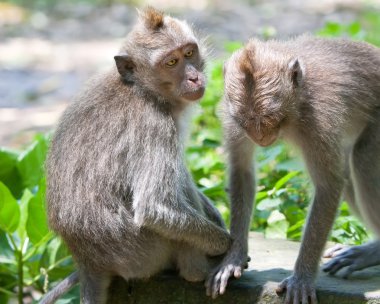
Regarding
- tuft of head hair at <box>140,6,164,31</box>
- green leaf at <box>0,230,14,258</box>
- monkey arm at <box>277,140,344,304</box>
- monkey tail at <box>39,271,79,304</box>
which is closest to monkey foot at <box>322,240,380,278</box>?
monkey arm at <box>277,140,344,304</box>

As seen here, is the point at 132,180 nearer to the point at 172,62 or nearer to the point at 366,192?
the point at 172,62

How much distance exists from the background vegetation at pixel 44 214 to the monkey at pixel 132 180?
3.73 ft

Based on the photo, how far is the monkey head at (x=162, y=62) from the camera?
6414 mm

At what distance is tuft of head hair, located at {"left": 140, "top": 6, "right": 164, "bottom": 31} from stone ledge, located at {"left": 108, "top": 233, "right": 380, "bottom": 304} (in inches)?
74.6

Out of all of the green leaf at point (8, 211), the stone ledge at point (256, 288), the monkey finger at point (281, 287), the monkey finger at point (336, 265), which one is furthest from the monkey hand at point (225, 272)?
the green leaf at point (8, 211)

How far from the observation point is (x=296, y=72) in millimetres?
5875

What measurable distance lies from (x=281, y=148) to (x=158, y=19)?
2.07 m

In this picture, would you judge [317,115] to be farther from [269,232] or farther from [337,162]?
[269,232]

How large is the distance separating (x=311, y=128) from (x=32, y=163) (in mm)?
3400

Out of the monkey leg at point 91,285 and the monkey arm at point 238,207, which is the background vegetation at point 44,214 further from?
the monkey leg at point 91,285

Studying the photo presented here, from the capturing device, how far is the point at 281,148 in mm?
7938

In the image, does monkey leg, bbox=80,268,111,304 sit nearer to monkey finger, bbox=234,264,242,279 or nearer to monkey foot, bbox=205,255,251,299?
monkey foot, bbox=205,255,251,299

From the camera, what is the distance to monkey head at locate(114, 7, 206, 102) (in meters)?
6.41

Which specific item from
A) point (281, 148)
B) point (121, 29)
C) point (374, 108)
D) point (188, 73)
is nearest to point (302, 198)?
point (281, 148)
